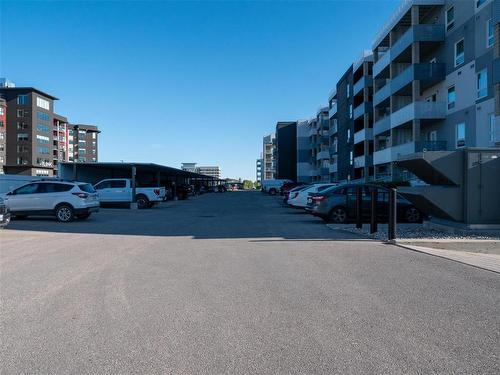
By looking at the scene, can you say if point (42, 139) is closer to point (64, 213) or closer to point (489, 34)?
point (64, 213)

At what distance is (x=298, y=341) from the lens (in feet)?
14.6

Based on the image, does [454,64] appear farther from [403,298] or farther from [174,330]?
[174,330]

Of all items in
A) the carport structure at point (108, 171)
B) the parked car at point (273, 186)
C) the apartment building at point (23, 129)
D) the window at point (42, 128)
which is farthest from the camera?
the window at point (42, 128)

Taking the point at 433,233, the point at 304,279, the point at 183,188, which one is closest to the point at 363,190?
the point at 433,233

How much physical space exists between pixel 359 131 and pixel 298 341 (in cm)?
4817

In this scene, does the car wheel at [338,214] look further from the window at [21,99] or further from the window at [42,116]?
the window at [42,116]

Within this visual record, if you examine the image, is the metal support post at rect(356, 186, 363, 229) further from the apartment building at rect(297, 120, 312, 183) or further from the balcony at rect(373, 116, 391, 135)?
the apartment building at rect(297, 120, 312, 183)

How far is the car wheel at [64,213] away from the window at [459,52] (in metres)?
23.9

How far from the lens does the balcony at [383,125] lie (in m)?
37.1

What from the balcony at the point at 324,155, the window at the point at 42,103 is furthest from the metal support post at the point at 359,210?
the window at the point at 42,103

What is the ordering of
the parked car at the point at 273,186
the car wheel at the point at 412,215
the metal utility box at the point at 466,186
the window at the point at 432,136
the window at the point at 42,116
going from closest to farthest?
the metal utility box at the point at 466,186 < the car wheel at the point at 412,215 < the window at the point at 432,136 < the parked car at the point at 273,186 < the window at the point at 42,116

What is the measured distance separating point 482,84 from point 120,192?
22.8m

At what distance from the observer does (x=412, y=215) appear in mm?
17266

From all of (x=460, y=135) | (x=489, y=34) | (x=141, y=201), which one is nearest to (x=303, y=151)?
(x=460, y=135)
